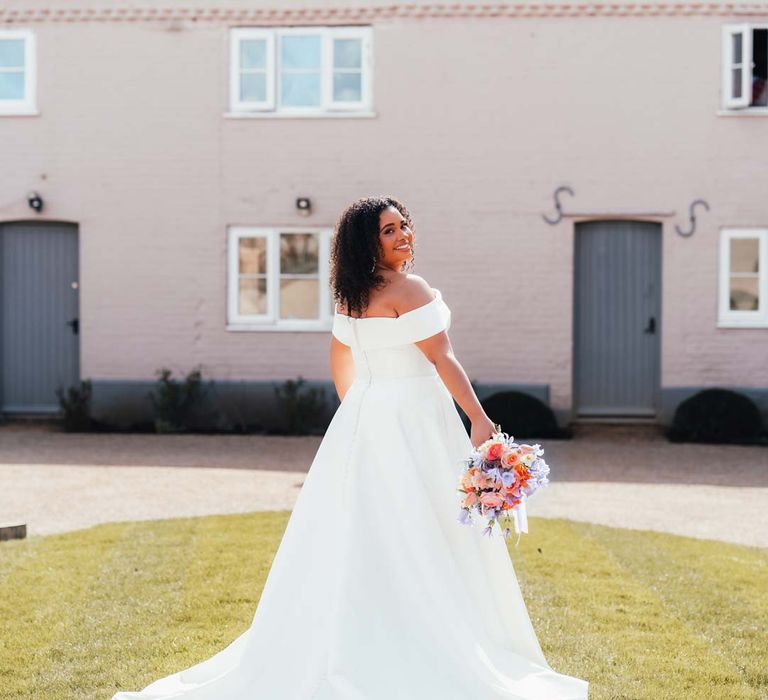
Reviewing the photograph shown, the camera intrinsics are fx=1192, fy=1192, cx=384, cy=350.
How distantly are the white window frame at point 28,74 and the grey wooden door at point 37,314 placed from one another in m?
1.37

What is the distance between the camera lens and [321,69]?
14.2m

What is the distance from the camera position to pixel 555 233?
551 inches

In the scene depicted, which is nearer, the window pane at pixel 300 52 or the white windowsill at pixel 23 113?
the window pane at pixel 300 52

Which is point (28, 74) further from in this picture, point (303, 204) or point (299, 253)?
point (299, 253)

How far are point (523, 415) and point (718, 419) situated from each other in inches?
83.8

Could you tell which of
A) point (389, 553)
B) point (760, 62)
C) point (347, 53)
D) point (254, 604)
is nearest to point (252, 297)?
point (347, 53)

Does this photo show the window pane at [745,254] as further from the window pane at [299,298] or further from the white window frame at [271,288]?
the window pane at [299,298]

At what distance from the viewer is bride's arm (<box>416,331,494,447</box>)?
13.6 ft

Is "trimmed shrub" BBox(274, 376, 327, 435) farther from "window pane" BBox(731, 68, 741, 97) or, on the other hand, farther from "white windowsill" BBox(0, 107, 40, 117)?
"window pane" BBox(731, 68, 741, 97)

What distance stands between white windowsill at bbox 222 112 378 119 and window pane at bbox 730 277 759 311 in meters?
4.69

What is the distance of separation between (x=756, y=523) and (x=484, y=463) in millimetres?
4925

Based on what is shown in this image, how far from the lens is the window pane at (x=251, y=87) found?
14.3 meters

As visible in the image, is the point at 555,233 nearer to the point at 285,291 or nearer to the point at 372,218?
the point at 285,291

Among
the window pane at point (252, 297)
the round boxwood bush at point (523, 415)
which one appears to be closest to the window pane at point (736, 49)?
the round boxwood bush at point (523, 415)
